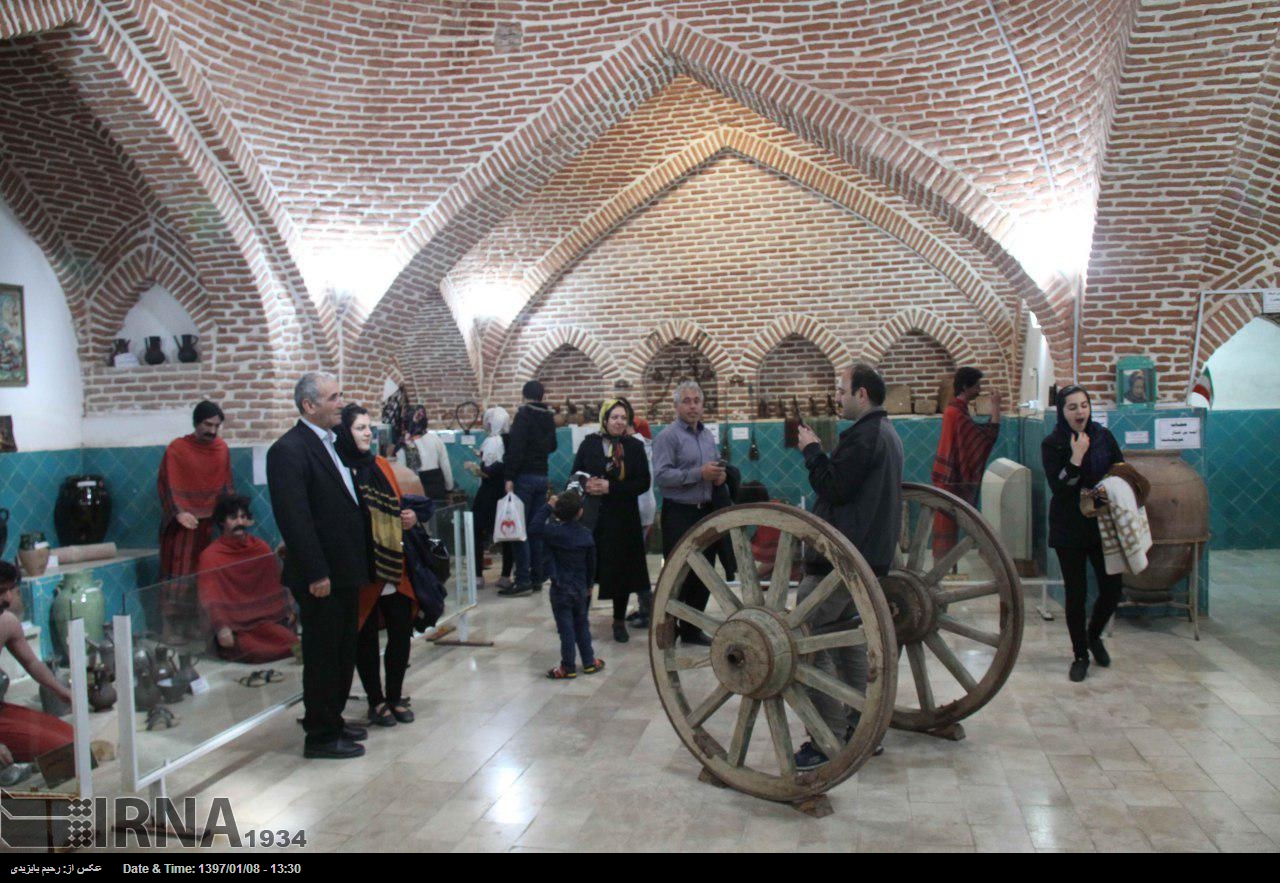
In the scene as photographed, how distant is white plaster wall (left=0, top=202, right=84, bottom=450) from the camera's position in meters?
7.78

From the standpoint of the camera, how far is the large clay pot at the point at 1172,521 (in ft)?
21.3

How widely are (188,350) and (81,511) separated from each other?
161 centimetres

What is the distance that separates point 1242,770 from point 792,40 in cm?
618

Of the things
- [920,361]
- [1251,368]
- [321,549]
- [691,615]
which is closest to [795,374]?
[920,361]

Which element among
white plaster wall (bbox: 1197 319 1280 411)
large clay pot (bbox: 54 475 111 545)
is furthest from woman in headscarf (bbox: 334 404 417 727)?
white plaster wall (bbox: 1197 319 1280 411)

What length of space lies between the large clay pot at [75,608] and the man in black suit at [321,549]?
2.48m

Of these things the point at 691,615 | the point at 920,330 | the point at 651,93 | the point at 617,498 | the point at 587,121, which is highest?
the point at 651,93

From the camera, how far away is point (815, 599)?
3756mm

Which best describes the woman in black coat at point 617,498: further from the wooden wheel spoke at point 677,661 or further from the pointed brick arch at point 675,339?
the pointed brick arch at point 675,339

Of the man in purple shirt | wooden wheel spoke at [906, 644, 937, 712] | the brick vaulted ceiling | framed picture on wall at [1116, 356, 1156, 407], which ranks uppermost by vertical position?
the brick vaulted ceiling

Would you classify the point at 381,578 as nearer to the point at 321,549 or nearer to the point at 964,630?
the point at 321,549

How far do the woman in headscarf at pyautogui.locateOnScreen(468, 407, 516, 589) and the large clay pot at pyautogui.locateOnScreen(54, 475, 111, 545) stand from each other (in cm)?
290

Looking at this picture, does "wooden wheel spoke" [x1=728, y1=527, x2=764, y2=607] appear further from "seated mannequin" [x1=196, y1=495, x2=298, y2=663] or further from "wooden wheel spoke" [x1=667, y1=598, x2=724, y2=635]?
"seated mannequin" [x1=196, y1=495, x2=298, y2=663]

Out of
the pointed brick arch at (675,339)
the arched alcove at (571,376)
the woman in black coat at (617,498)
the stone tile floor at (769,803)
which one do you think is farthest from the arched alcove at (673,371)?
the stone tile floor at (769,803)
